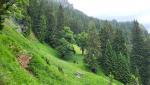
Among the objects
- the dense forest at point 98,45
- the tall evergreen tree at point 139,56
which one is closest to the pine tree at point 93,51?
the dense forest at point 98,45

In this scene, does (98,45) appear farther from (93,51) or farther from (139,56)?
(139,56)

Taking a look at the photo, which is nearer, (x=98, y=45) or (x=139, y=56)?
(x=139, y=56)

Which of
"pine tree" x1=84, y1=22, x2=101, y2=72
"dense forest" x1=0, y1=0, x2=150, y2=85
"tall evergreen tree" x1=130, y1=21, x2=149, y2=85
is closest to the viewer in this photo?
"pine tree" x1=84, y1=22, x2=101, y2=72

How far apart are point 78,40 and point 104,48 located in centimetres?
2745

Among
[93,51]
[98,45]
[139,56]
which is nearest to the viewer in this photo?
[139,56]

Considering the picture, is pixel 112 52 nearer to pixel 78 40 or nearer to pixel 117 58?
pixel 117 58

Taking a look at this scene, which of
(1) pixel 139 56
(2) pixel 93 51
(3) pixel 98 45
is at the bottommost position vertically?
(1) pixel 139 56

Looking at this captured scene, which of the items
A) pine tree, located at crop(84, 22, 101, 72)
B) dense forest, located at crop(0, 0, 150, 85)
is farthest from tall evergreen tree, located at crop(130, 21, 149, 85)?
pine tree, located at crop(84, 22, 101, 72)

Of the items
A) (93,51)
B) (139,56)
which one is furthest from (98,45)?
(139,56)

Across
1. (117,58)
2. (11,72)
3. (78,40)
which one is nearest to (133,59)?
(117,58)

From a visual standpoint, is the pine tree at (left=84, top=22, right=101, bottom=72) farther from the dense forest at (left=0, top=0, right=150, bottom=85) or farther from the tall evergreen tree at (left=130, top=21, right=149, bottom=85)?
the tall evergreen tree at (left=130, top=21, right=149, bottom=85)

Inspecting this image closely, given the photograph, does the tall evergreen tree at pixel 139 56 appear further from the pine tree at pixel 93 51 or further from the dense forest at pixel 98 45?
the pine tree at pixel 93 51

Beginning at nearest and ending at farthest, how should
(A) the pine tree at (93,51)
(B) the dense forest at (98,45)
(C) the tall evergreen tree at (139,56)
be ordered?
1. (A) the pine tree at (93,51)
2. (B) the dense forest at (98,45)
3. (C) the tall evergreen tree at (139,56)

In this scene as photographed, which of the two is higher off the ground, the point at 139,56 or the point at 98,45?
the point at 98,45
